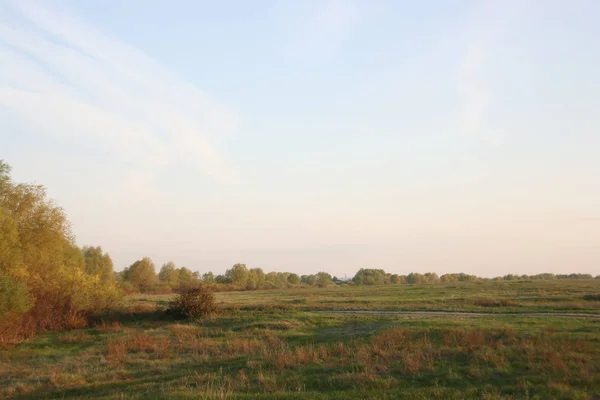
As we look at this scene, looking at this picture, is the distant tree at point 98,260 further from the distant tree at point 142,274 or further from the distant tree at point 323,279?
the distant tree at point 323,279

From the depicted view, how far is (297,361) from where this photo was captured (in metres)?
17.1

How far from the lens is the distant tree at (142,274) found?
4262 inches

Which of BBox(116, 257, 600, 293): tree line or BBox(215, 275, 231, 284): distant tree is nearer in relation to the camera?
BBox(116, 257, 600, 293): tree line

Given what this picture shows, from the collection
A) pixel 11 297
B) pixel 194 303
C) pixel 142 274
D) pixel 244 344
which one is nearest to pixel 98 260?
pixel 142 274

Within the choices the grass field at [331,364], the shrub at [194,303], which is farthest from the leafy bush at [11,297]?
the shrub at [194,303]

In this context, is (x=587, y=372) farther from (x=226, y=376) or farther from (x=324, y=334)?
(x=324, y=334)

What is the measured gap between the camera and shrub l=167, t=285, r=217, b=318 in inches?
1505

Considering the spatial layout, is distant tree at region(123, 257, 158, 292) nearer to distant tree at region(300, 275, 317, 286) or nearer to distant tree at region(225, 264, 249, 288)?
distant tree at region(225, 264, 249, 288)

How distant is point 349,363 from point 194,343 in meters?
11.9

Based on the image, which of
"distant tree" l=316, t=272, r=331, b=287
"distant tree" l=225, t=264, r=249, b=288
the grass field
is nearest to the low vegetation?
the grass field

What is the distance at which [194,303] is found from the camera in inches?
1503

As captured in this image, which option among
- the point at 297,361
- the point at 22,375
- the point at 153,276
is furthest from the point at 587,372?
the point at 153,276

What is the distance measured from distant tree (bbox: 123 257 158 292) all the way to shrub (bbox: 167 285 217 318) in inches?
2887

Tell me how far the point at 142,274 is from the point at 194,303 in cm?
7655
